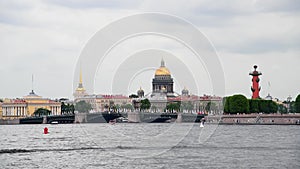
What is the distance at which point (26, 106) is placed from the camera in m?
130

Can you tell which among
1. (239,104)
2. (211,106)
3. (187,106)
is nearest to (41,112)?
(187,106)

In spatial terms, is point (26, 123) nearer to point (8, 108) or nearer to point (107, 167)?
point (8, 108)

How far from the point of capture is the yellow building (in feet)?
421

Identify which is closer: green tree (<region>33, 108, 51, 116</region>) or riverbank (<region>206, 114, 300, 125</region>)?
riverbank (<region>206, 114, 300, 125</region>)

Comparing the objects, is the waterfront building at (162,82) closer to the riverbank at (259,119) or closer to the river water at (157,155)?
the riverbank at (259,119)

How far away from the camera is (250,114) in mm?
89688

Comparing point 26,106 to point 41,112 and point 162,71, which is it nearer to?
point 41,112

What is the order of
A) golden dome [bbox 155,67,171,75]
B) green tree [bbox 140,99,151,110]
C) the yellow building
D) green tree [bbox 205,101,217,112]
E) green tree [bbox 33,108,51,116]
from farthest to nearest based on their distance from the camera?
golden dome [bbox 155,67,171,75] < green tree [bbox 140,99,151,110] < the yellow building < green tree [bbox 33,108,51,116] < green tree [bbox 205,101,217,112]

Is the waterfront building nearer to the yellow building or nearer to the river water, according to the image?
the yellow building

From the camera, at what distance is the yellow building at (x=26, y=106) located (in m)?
128

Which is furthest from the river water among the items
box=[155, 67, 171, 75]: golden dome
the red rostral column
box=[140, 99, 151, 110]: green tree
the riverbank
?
box=[155, 67, 171, 75]: golden dome

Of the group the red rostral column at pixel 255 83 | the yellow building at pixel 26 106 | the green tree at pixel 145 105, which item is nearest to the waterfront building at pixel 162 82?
the green tree at pixel 145 105

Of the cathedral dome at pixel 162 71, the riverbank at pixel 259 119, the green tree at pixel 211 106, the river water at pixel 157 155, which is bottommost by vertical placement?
the river water at pixel 157 155

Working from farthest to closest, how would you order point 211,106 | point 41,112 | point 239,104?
point 41,112 < point 211,106 < point 239,104
